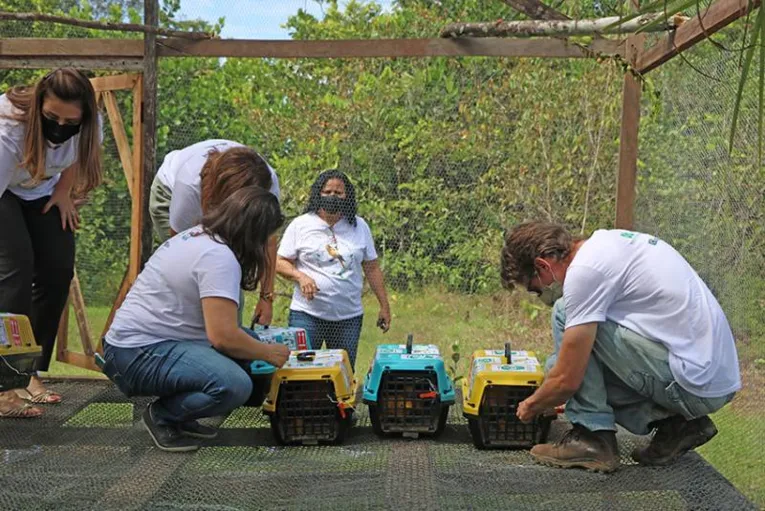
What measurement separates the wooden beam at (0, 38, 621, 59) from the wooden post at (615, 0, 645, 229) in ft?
0.38

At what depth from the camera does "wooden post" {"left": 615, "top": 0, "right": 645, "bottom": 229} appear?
484cm

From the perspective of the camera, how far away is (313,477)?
9.78ft

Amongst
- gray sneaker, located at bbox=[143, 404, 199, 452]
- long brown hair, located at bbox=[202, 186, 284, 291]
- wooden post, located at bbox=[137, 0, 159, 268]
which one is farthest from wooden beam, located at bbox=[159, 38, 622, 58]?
gray sneaker, located at bbox=[143, 404, 199, 452]

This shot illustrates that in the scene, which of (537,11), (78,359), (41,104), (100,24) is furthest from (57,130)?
(537,11)

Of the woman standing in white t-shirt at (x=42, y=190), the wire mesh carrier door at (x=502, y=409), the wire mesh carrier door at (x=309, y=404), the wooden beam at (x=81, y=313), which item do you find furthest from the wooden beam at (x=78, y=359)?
the wire mesh carrier door at (x=502, y=409)

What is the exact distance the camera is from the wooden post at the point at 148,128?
4902 mm

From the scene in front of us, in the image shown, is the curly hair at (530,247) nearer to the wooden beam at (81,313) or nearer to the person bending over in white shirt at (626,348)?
the person bending over in white shirt at (626,348)

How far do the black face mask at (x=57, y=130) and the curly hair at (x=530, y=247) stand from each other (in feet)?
5.86

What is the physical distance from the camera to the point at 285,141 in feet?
17.4

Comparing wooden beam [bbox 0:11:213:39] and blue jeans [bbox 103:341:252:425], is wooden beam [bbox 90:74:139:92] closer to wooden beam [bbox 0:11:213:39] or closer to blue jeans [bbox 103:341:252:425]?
wooden beam [bbox 0:11:213:39]

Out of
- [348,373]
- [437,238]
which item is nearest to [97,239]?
[437,238]

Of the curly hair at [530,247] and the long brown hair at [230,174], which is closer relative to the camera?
the curly hair at [530,247]

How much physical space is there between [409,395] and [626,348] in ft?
2.83

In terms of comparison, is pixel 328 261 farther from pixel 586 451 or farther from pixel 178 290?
pixel 586 451
